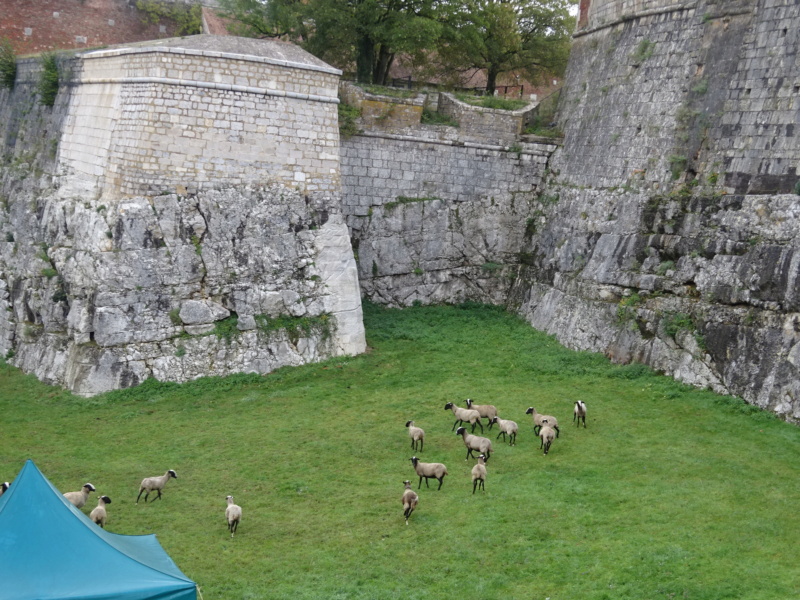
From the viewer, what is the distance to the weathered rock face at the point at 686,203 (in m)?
17.4

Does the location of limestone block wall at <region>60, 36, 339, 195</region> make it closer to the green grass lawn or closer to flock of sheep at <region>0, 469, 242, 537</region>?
the green grass lawn

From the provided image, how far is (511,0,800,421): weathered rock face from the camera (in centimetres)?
1738

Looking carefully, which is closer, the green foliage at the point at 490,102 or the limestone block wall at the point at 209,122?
the limestone block wall at the point at 209,122

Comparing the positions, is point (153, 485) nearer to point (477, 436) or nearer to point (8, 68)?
point (477, 436)

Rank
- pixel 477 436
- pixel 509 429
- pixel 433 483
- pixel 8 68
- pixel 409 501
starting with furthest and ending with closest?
pixel 8 68 → pixel 509 429 → pixel 477 436 → pixel 433 483 → pixel 409 501

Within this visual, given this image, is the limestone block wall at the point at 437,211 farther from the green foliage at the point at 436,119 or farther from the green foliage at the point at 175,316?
the green foliage at the point at 175,316

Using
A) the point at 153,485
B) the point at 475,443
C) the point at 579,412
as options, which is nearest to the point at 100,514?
the point at 153,485

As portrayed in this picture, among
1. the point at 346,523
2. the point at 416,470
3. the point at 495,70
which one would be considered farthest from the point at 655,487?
the point at 495,70

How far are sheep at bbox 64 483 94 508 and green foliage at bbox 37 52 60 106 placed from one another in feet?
50.9

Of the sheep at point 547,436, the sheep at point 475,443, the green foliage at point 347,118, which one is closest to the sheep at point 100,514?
the sheep at point 475,443

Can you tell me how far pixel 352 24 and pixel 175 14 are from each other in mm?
11439

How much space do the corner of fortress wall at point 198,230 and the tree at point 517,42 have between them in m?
8.88

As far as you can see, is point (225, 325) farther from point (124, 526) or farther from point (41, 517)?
point (41, 517)

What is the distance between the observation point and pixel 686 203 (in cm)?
1972
